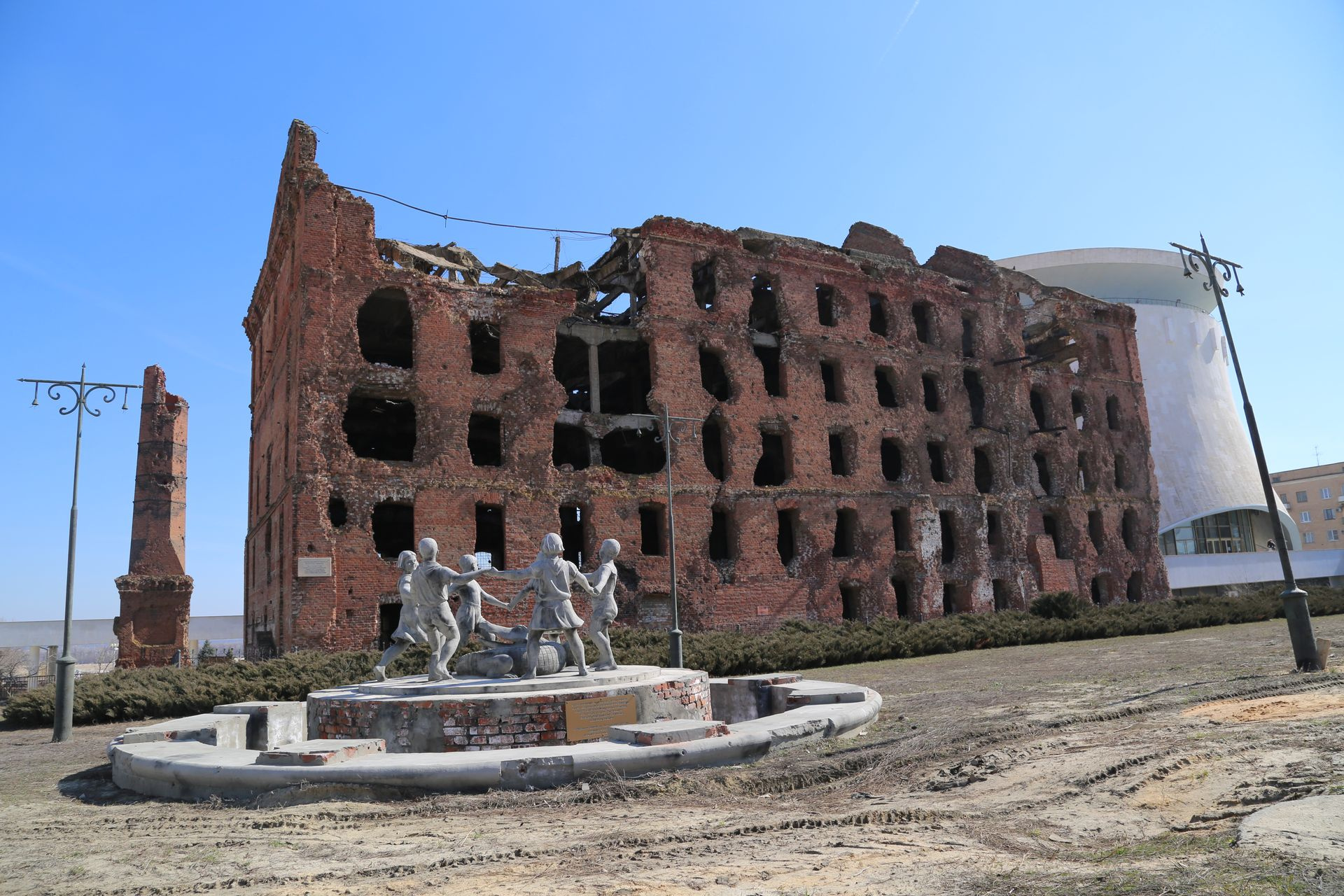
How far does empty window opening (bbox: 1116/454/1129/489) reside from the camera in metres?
38.3

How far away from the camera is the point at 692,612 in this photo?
2619cm

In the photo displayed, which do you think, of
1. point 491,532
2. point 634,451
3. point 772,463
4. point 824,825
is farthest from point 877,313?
point 824,825

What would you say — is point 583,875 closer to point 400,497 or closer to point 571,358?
point 400,497

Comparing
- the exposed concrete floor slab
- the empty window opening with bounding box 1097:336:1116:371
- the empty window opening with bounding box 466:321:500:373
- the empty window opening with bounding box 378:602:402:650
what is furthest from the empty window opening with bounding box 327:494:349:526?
the empty window opening with bounding box 1097:336:1116:371

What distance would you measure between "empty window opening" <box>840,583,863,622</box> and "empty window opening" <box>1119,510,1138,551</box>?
48.6 feet

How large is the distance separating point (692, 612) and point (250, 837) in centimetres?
2015

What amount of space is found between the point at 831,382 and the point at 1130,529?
15988 mm

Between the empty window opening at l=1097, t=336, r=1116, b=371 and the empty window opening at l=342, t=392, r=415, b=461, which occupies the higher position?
the empty window opening at l=1097, t=336, r=1116, b=371

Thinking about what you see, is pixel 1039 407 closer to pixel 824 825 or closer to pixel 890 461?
pixel 890 461

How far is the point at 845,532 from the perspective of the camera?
3136 centimetres

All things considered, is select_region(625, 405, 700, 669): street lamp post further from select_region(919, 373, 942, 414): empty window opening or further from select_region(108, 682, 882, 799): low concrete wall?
select_region(919, 373, 942, 414): empty window opening

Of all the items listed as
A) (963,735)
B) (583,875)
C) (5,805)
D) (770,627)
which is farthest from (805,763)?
(770,627)

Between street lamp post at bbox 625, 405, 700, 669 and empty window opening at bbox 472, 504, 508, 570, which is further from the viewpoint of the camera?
empty window opening at bbox 472, 504, 508, 570

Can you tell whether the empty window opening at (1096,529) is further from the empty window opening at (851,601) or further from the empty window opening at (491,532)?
the empty window opening at (491,532)
